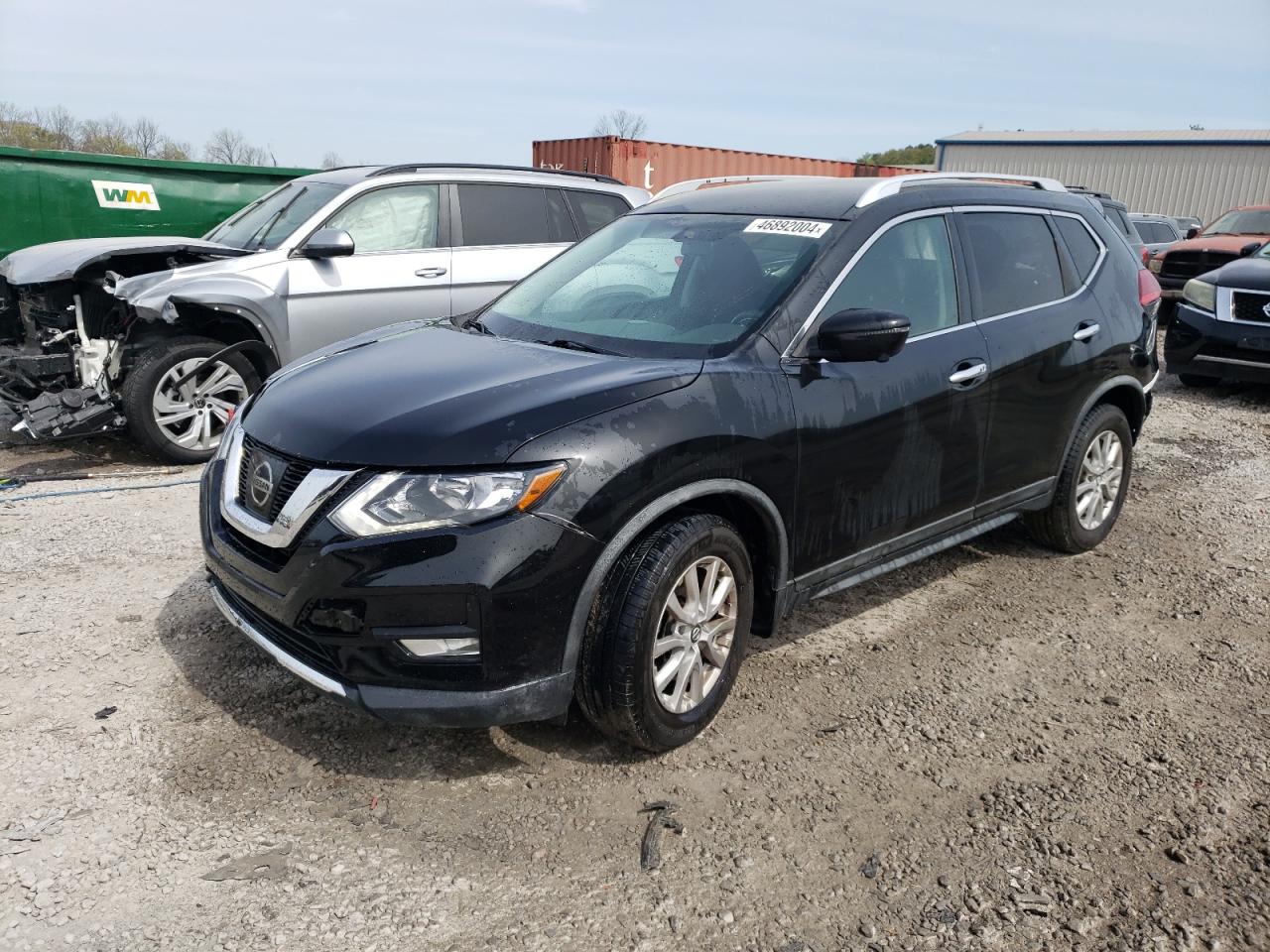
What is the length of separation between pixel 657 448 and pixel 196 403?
443cm

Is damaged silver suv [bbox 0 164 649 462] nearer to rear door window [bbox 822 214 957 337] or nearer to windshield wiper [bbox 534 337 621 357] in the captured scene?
windshield wiper [bbox 534 337 621 357]

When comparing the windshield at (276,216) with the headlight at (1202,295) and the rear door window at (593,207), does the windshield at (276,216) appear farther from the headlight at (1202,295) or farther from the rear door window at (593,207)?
the headlight at (1202,295)

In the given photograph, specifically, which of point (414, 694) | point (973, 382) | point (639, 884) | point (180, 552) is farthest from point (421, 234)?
point (639, 884)

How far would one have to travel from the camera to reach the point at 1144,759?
3.23 m

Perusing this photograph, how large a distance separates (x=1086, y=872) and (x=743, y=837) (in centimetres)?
94

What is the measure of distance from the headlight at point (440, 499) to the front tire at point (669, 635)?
1.31ft

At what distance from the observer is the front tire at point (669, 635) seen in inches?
112

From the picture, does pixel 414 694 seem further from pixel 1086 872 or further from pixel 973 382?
pixel 973 382

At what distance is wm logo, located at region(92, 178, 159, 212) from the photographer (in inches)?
355

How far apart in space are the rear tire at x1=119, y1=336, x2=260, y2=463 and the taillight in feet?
17.2

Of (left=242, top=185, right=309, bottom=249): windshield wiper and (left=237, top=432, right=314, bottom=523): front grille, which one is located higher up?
(left=242, top=185, right=309, bottom=249): windshield wiper

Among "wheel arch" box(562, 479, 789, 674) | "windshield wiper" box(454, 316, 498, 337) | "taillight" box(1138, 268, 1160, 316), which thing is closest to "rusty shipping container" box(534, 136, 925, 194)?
"taillight" box(1138, 268, 1160, 316)

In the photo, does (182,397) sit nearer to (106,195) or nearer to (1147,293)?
(106,195)

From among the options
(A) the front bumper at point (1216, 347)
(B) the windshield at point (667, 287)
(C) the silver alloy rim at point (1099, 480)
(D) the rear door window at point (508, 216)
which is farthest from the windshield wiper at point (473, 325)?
(A) the front bumper at point (1216, 347)
